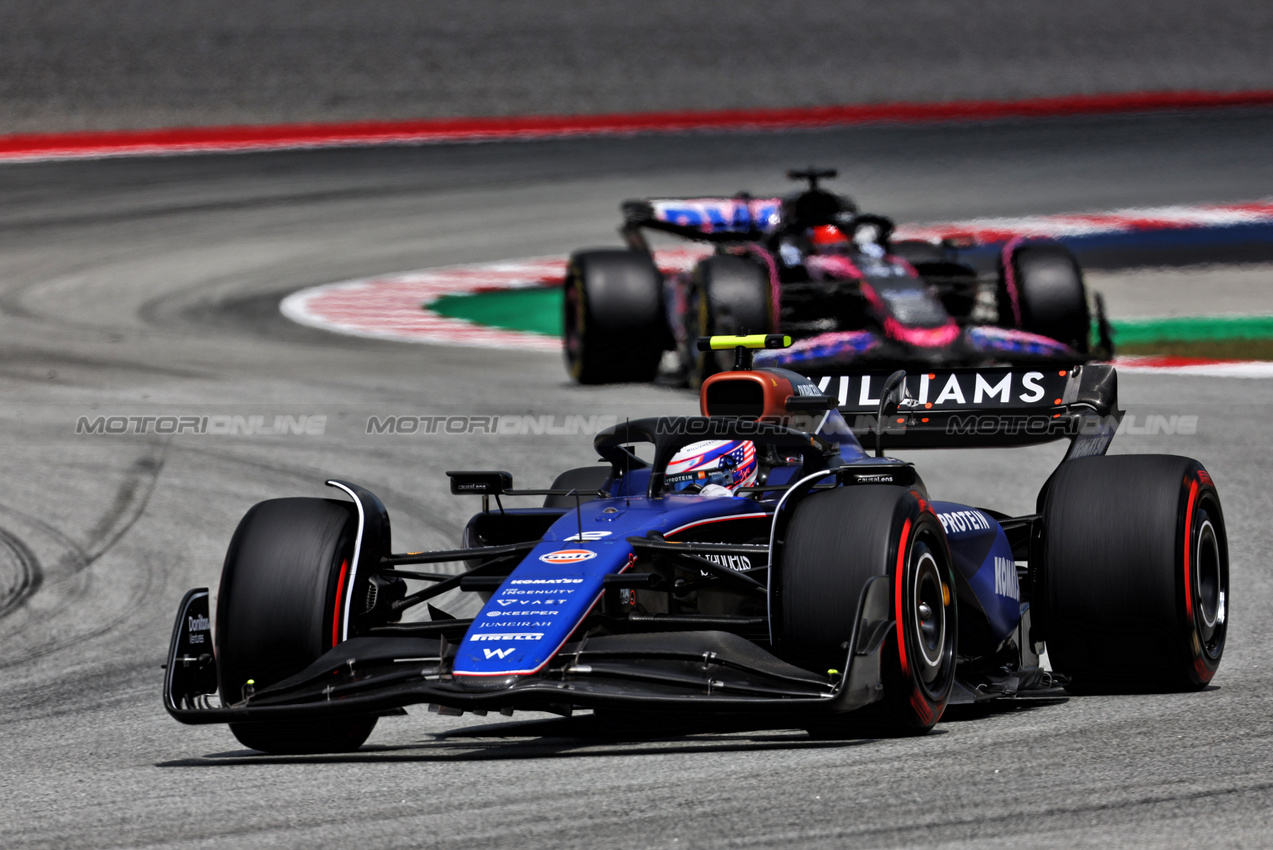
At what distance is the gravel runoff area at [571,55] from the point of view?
29844 mm

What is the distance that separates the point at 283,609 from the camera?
641 centimetres

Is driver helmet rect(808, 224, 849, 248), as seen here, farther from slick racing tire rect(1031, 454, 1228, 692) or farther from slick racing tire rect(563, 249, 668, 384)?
slick racing tire rect(1031, 454, 1228, 692)

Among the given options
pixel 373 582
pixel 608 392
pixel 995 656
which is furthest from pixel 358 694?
pixel 608 392

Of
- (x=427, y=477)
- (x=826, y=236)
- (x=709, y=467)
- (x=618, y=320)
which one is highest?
(x=709, y=467)

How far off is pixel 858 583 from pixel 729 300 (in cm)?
853

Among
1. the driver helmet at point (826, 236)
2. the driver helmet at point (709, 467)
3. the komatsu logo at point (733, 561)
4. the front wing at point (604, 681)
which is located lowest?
the front wing at point (604, 681)

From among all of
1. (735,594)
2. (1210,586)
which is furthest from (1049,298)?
(735,594)

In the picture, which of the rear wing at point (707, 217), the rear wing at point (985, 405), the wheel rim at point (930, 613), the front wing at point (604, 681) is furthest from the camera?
the rear wing at point (707, 217)

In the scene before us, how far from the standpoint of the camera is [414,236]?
2403 cm

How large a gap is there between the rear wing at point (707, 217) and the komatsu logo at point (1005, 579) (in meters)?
8.92

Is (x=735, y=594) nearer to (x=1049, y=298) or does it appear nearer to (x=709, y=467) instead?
(x=709, y=467)

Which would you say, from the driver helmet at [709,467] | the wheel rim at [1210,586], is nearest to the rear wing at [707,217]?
the wheel rim at [1210,586]

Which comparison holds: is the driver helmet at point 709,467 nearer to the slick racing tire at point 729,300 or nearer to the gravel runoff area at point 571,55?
the slick racing tire at point 729,300

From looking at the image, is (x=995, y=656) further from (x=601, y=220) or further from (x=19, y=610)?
(x=601, y=220)
